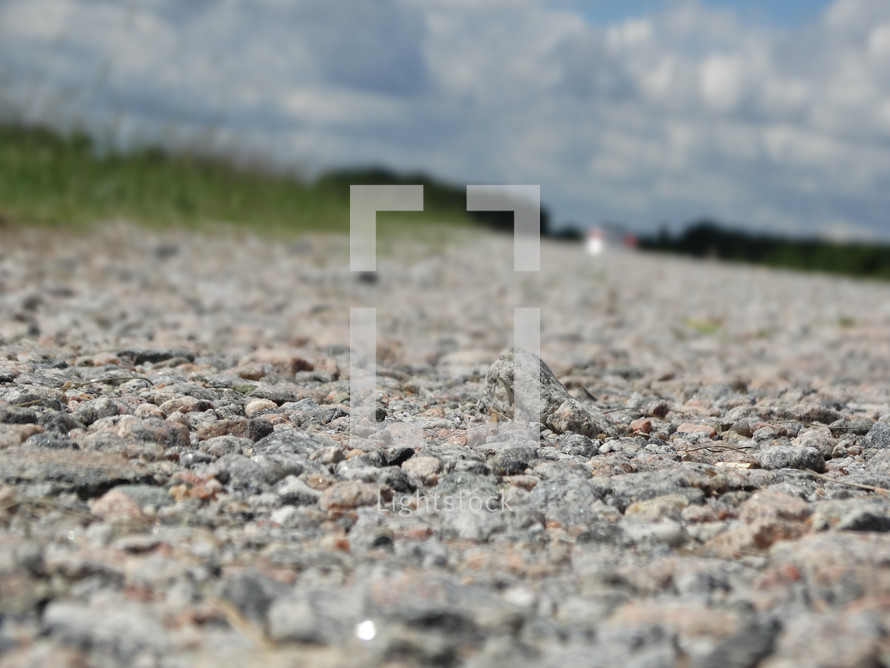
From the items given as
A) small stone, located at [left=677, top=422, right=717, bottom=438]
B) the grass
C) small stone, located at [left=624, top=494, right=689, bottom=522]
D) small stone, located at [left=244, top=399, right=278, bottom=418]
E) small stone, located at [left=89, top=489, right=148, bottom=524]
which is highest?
the grass

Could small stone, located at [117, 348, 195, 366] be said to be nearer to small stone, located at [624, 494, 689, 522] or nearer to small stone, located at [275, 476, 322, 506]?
small stone, located at [275, 476, 322, 506]

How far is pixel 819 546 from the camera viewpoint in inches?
64.5

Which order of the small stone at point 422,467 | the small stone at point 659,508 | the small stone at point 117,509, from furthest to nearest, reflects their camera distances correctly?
the small stone at point 422,467 → the small stone at point 659,508 → the small stone at point 117,509

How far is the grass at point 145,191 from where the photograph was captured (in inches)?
342

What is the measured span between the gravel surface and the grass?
15.9 feet

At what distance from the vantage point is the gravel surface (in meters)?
1.34

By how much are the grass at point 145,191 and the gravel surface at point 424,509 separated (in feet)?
15.9

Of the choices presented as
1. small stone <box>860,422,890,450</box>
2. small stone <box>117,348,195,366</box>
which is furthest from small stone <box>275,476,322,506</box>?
small stone <box>860,422,890,450</box>

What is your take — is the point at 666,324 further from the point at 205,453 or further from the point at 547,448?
the point at 205,453

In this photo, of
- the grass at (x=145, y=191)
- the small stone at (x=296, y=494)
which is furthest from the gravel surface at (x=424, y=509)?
the grass at (x=145, y=191)

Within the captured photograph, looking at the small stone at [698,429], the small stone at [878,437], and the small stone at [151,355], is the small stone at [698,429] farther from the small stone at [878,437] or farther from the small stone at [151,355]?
the small stone at [151,355]

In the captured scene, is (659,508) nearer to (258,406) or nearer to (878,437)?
(878,437)

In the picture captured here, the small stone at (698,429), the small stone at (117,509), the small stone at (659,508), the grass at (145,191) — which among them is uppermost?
the grass at (145,191)

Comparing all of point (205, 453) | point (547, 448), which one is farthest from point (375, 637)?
point (547, 448)
